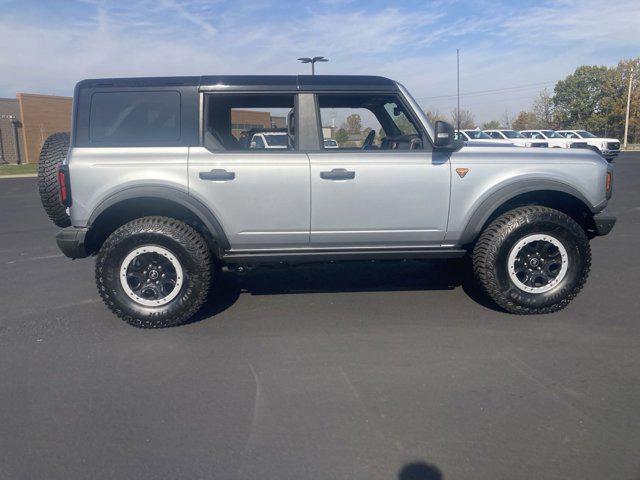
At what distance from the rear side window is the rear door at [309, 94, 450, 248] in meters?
1.24

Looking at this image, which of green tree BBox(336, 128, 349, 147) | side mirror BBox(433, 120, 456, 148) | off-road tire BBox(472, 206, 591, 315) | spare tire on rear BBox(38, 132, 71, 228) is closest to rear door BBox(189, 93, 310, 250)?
green tree BBox(336, 128, 349, 147)

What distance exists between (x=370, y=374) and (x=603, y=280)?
3.48 m

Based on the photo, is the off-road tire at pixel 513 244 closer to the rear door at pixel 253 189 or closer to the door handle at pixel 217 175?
the rear door at pixel 253 189

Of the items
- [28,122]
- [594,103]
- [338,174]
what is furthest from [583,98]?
[338,174]

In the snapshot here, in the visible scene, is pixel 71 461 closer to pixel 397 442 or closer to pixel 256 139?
pixel 397 442

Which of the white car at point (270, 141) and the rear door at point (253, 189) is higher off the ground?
the white car at point (270, 141)

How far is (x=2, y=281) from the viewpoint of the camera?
6281mm

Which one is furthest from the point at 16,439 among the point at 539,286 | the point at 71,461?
the point at 539,286

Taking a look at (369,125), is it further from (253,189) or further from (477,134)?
(477,134)

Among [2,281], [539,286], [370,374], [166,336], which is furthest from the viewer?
[2,281]

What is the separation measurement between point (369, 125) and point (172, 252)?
2.34 metres

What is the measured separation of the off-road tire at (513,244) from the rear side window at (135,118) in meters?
2.83

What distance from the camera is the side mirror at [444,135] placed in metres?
4.52

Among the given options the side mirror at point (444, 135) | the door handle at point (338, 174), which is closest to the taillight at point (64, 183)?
the door handle at point (338, 174)
